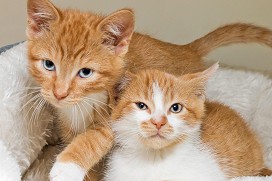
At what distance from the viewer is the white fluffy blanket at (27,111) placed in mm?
1606

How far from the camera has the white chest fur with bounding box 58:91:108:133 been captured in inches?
61.3

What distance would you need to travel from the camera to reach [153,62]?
5.96 feet

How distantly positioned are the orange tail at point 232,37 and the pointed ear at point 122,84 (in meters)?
0.61

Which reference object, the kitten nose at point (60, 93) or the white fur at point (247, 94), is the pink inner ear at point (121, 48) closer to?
the kitten nose at point (60, 93)

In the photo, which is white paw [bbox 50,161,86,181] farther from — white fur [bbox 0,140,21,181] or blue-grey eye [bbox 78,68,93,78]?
blue-grey eye [bbox 78,68,93,78]

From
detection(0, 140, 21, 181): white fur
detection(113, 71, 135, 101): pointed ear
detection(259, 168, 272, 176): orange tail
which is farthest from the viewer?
detection(259, 168, 272, 176): orange tail

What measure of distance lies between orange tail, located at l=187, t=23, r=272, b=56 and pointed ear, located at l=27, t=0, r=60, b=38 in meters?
0.72

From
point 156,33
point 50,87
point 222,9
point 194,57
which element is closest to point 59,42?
point 50,87

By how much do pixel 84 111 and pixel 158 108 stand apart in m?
0.28

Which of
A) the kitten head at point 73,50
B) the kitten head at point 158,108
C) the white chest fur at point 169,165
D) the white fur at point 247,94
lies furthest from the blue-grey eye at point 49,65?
the white fur at point 247,94

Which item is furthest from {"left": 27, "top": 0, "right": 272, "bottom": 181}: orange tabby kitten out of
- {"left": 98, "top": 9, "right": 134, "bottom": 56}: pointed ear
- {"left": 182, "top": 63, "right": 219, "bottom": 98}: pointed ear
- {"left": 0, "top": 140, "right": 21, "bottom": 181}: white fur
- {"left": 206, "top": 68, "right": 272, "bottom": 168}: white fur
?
{"left": 206, "top": 68, "right": 272, "bottom": 168}: white fur

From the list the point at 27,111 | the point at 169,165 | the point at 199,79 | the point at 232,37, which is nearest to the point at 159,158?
the point at 169,165

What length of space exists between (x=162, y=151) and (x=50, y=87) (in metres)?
0.38

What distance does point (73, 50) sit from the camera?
151 centimetres
